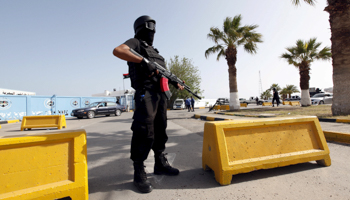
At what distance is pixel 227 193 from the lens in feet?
5.98

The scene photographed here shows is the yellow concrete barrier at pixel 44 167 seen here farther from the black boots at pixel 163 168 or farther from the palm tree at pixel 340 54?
the palm tree at pixel 340 54

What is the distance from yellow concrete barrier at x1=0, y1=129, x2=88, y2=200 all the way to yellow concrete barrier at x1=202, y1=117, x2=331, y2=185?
4.75ft

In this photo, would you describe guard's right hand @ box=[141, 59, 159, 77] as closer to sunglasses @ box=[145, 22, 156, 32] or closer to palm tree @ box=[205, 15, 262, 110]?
sunglasses @ box=[145, 22, 156, 32]

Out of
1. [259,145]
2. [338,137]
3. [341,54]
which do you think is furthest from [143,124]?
[341,54]

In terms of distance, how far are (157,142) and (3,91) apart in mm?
43652

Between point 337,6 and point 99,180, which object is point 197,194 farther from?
point 337,6

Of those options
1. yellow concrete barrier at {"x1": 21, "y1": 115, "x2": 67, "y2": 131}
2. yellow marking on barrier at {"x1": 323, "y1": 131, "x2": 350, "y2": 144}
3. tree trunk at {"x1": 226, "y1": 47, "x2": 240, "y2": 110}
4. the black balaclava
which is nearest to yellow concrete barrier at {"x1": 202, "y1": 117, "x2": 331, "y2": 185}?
the black balaclava

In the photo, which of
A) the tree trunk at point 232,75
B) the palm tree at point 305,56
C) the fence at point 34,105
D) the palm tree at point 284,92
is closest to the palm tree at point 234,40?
the tree trunk at point 232,75

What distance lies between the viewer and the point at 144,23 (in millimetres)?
2232

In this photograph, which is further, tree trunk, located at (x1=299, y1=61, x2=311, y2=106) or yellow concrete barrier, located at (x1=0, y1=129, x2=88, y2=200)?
tree trunk, located at (x1=299, y1=61, x2=311, y2=106)

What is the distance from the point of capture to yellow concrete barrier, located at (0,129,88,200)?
1557 mm

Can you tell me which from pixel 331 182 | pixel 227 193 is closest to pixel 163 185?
pixel 227 193

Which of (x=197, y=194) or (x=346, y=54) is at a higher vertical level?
(x=346, y=54)

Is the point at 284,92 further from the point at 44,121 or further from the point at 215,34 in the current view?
the point at 44,121
